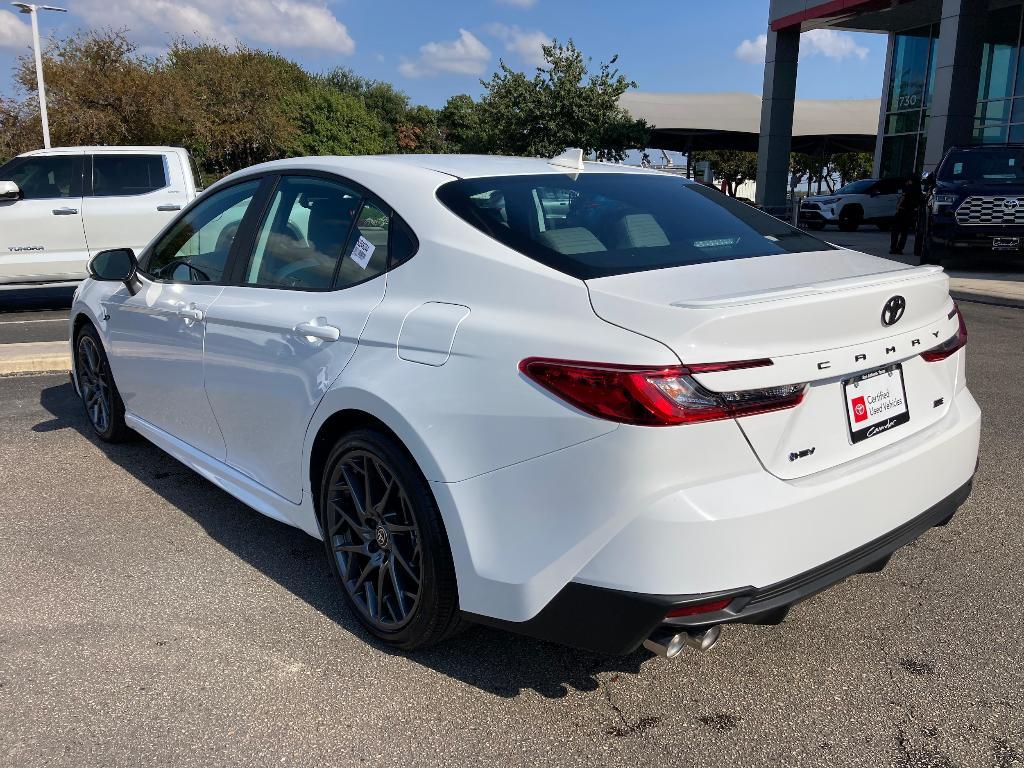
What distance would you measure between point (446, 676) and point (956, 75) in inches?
901

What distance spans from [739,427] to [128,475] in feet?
12.0

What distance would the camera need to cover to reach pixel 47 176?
34.7ft

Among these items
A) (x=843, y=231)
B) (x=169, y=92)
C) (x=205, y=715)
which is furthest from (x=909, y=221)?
(x=169, y=92)

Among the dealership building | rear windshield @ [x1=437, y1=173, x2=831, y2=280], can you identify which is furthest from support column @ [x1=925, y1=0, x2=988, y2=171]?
rear windshield @ [x1=437, y1=173, x2=831, y2=280]

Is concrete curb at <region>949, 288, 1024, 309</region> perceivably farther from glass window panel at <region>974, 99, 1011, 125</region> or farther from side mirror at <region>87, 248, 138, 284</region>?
glass window panel at <region>974, 99, 1011, 125</region>

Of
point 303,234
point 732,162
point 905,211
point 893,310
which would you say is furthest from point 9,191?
point 732,162

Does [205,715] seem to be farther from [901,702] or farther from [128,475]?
[128,475]

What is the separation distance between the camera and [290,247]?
11.1ft

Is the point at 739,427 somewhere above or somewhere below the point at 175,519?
above

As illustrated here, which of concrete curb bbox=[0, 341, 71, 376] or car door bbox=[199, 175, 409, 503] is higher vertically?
car door bbox=[199, 175, 409, 503]

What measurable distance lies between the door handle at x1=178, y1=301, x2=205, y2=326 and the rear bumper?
6.52 feet

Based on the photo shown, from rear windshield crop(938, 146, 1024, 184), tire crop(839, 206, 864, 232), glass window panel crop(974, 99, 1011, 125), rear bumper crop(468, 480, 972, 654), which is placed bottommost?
rear bumper crop(468, 480, 972, 654)

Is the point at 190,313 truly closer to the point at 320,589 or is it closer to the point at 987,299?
the point at 320,589

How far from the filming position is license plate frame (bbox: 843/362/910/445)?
2379mm
